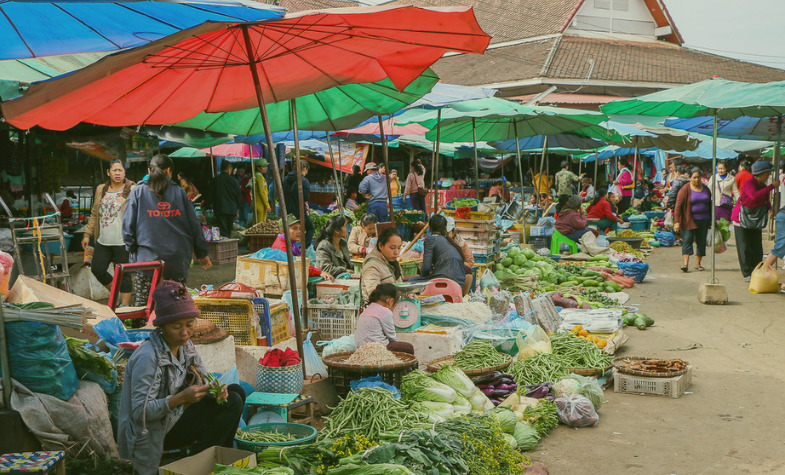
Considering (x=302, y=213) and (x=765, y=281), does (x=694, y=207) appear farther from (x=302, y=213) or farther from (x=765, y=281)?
Result: (x=302, y=213)

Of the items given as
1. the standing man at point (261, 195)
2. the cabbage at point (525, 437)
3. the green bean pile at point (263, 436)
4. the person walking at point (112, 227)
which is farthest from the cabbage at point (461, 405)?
the standing man at point (261, 195)

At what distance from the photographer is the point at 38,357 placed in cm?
384

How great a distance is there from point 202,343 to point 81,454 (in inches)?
46.0

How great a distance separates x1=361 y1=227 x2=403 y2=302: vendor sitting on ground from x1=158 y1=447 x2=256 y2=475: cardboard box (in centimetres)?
289

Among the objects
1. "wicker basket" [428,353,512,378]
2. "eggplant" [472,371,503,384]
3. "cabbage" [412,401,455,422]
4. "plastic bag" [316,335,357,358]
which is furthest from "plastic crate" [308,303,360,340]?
"cabbage" [412,401,455,422]

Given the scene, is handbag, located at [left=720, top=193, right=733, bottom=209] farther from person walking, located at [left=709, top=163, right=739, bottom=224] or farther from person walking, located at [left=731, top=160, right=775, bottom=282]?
person walking, located at [left=731, top=160, right=775, bottom=282]

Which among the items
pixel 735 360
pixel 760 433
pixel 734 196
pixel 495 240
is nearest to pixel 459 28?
pixel 760 433

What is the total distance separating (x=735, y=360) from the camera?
24.1 ft

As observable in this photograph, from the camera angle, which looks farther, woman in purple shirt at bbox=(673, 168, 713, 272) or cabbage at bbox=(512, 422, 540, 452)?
woman in purple shirt at bbox=(673, 168, 713, 272)

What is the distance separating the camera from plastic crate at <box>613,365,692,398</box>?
20.5ft

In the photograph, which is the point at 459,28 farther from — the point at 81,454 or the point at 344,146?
the point at 344,146

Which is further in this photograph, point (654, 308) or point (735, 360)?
point (654, 308)

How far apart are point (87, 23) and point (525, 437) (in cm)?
395

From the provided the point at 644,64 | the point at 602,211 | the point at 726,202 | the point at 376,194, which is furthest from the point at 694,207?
the point at 644,64
